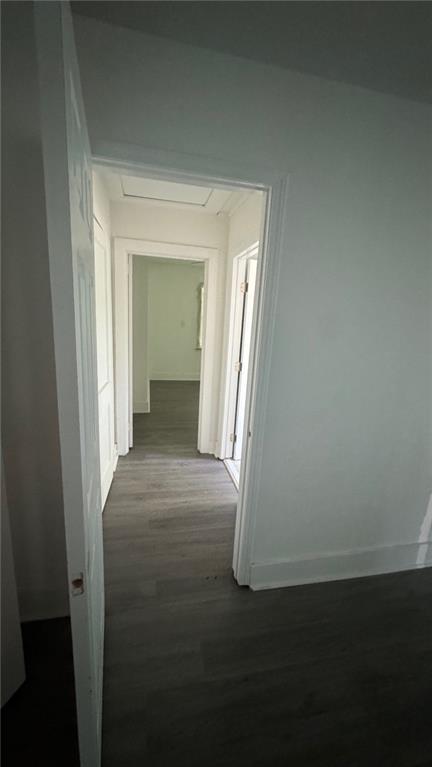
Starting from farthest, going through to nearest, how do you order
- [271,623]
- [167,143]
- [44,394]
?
[271,623] → [44,394] → [167,143]

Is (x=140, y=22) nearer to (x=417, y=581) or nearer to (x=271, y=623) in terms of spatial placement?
(x=271, y=623)

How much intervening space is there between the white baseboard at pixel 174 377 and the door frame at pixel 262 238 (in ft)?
17.2

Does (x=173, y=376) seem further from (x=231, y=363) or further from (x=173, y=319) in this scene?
(x=231, y=363)

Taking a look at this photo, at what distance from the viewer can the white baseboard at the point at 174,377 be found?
261 inches

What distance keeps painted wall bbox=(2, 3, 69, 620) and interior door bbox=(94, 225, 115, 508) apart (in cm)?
80

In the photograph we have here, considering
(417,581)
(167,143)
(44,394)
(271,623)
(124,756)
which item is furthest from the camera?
(417,581)

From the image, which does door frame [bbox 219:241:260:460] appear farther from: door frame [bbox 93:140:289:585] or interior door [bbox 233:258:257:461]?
door frame [bbox 93:140:289:585]

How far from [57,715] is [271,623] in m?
0.93

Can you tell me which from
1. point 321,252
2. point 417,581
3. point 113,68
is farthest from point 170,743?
point 113,68

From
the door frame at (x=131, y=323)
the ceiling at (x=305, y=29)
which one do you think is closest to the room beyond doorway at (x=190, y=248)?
the door frame at (x=131, y=323)

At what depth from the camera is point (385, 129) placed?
1.31 meters

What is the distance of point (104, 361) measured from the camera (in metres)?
2.33

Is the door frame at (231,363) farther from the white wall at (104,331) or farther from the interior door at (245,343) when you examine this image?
the white wall at (104,331)

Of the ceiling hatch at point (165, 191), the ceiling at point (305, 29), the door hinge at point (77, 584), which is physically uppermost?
the ceiling at point (305, 29)
